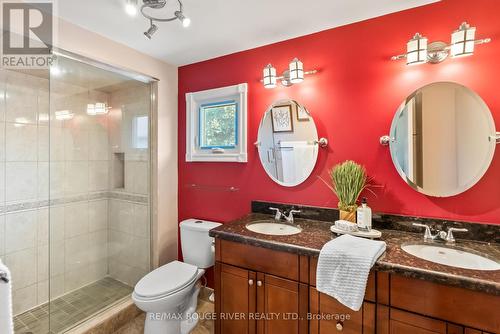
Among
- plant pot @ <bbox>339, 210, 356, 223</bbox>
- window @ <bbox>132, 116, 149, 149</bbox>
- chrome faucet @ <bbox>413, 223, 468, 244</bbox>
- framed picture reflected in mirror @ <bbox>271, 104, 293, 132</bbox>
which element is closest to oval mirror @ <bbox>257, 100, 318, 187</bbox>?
framed picture reflected in mirror @ <bbox>271, 104, 293, 132</bbox>

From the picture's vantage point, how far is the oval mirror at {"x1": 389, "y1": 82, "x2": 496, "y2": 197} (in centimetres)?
136

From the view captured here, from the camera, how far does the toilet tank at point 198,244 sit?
2.05 metres

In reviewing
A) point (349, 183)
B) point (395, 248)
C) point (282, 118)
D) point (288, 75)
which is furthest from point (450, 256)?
point (288, 75)

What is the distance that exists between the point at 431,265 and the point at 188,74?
93.1 inches

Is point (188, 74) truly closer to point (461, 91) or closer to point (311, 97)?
point (311, 97)

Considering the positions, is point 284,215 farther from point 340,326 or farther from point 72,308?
point 72,308

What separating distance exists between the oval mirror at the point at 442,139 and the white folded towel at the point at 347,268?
618mm

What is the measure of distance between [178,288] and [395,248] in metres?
1.40

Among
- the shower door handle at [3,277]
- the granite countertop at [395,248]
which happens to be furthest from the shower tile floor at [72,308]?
the granite countertop at [395,248]

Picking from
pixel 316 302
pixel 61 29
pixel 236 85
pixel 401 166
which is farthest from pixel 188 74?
pixel 316 302

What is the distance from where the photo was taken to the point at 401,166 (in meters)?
1.54

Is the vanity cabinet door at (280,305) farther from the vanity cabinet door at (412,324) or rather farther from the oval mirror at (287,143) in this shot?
the oval mirror at (287,143)
